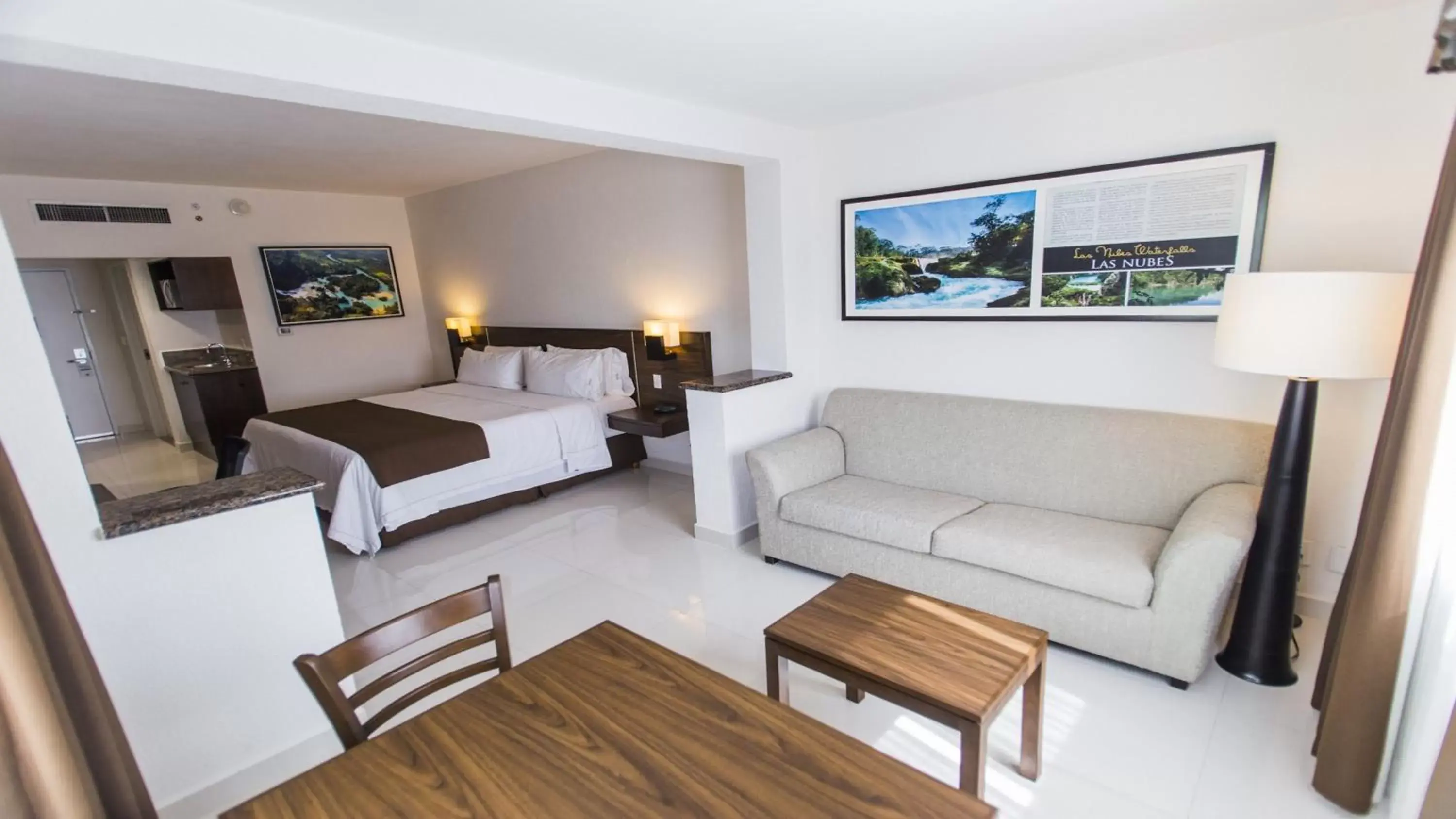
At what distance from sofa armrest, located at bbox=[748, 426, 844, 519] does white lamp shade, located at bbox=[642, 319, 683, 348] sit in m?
1.39

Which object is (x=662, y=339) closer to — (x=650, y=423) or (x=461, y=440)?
(x=650, y=423)

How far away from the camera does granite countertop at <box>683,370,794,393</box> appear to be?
3.27 metres

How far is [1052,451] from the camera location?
109 inches

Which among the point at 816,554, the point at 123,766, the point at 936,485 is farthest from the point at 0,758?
the point at 936,485

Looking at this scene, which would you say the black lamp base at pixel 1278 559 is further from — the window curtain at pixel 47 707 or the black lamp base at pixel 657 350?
the black lamp base at pixel 657 350

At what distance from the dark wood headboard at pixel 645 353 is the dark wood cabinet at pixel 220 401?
93.0 inches

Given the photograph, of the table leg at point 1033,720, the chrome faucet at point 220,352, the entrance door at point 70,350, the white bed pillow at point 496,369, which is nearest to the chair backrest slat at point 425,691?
the table leg at point 1033,720

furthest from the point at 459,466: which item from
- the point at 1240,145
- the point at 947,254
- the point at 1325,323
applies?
the point at 1240,145

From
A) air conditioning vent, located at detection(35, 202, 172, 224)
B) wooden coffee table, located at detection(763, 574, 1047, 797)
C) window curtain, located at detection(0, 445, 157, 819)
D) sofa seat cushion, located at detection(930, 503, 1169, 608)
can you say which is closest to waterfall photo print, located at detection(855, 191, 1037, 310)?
sofa seat cushion, located at detection(930, 503, 1169, 608)

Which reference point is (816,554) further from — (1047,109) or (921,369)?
(1047,109)

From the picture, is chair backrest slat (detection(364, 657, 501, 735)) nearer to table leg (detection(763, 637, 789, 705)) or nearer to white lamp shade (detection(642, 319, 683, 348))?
table leg (detection(763, 637, 789, 705))

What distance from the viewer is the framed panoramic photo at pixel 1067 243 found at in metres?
2.43

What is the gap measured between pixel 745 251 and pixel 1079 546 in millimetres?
2543

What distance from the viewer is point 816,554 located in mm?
2990
